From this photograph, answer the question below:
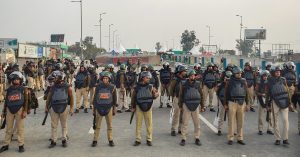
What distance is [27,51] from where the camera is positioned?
4697cm

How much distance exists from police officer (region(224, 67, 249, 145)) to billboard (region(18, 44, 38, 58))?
121 feet

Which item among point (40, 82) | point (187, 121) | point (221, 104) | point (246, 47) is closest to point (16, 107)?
point (187, 121)

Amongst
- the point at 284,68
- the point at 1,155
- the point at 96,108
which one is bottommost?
the point at 1,155

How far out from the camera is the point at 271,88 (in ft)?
35.1

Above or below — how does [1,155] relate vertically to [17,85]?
below

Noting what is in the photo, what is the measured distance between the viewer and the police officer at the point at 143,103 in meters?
10.4

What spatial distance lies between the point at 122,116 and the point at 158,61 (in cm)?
6162

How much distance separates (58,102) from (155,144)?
8.82ft

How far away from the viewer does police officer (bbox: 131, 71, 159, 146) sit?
34.1 ft

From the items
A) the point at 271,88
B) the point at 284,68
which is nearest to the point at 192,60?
the point at 284,68

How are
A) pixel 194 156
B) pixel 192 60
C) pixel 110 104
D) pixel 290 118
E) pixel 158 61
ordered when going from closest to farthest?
pixel 194 156 < pixel 110 104 < pixel 290 118 < pixel 192 60 < pixel 158 61

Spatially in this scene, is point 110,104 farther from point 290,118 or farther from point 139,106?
point 290,118

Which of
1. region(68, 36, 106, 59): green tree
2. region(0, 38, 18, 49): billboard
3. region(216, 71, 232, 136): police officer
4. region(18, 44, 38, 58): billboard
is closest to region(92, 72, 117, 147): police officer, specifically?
region(216, 71, 232, 136): police officer

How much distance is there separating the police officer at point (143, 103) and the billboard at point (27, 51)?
36.2 metres
